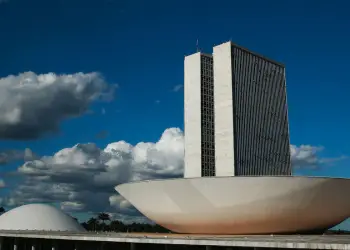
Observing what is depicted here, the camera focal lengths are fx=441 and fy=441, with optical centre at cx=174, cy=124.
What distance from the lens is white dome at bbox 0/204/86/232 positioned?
61125 millimetres

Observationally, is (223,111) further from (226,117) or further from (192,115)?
(192,115)

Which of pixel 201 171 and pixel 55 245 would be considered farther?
pixel 201 171

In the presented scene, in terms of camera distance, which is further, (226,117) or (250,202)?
(226,117)

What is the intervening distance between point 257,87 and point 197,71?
1337 cm

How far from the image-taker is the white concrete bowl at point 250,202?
34938mm

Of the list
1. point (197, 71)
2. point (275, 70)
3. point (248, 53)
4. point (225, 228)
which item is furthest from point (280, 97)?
point (225, 228)

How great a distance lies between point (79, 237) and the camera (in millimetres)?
37844

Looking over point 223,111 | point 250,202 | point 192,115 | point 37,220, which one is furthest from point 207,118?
point 250,202

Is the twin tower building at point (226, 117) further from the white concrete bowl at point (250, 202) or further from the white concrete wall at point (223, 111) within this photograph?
the white concrete bowl at point (250, 202)

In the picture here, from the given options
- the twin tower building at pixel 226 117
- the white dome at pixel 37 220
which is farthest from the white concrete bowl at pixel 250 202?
the twin tower building at pixel 226 117

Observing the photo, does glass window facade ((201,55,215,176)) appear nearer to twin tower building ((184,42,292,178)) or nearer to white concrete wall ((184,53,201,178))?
twin tower building ((184,42,292,178))

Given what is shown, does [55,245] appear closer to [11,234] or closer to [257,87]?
[11,234]

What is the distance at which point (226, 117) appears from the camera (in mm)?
73438

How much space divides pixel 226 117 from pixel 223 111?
1214mm
